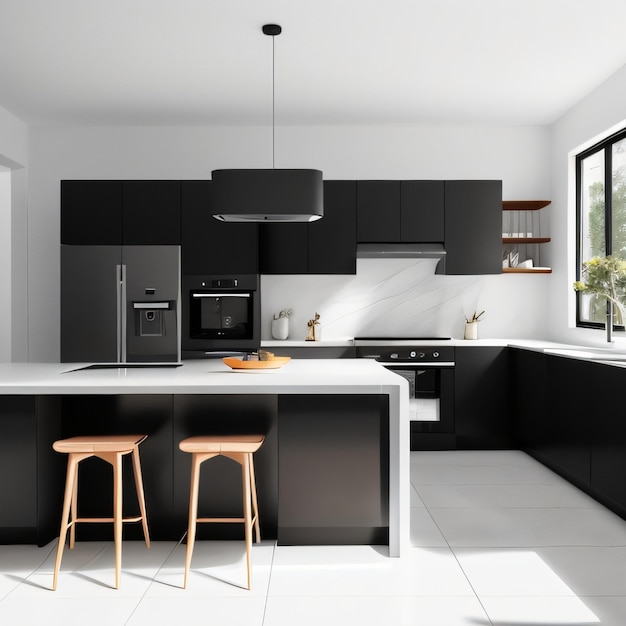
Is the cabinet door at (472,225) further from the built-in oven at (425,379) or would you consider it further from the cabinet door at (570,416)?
the cabinet door at (570,416)

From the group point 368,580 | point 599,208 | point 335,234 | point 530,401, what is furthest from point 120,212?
point 599,208

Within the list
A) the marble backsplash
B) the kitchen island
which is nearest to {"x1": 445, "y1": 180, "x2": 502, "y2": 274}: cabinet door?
the marble backsplash

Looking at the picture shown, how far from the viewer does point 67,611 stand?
2.58m

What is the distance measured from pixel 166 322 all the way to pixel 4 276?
1718 millimetres

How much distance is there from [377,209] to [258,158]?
1.21 m

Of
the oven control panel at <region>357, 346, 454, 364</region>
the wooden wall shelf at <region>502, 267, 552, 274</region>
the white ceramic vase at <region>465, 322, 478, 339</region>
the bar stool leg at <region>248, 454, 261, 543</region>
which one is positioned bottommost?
the bar stool leg at <region>248, 454, 261, 543</region>

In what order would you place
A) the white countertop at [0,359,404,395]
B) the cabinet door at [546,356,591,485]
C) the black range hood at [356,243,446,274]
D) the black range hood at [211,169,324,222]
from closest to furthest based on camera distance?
the white countertop at [0,359,404,395] < the black range hood at [211,169,324,222] < the cabinet door at [546,356,591,485] < the black range hood at [356,243,446,274]

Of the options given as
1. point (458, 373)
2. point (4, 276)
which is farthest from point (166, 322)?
point (458, 373)

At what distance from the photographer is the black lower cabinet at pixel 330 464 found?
3.22m

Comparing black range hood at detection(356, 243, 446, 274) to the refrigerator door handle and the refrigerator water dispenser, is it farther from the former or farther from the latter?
the refrigerator door handle

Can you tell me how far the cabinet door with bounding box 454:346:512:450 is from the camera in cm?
546

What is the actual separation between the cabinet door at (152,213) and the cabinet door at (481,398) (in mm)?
2563

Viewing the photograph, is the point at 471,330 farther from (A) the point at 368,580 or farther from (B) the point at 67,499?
(B) the point at 67,499

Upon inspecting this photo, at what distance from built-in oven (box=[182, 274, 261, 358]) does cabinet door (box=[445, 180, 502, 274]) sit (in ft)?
5.51
